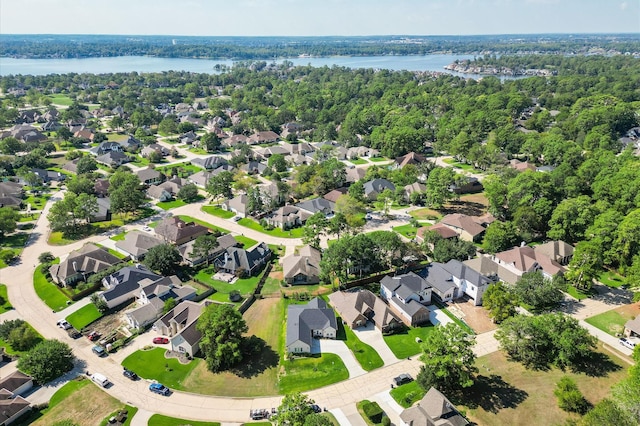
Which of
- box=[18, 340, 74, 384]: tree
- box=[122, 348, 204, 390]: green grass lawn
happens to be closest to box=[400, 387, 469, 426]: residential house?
box=[122, 348, 204, 390]: green grass lawn

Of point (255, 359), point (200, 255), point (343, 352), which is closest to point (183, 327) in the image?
point (255, 359)

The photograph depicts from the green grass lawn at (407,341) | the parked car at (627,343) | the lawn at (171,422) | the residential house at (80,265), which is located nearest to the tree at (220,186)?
the residential house at (80,265)

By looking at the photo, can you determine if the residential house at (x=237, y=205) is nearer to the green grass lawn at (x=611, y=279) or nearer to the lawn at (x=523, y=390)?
the lawn at (x=523, y=390)

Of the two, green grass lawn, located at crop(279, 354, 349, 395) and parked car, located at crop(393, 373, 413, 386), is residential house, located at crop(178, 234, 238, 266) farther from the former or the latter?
parked car, located at crop(393, 373, 413, 386)

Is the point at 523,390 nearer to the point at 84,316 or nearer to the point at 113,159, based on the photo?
the point at 84,316

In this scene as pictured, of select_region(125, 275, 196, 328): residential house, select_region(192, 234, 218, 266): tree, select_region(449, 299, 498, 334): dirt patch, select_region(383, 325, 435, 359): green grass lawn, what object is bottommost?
select_region(383, 325, 435, 359): green grass lawn

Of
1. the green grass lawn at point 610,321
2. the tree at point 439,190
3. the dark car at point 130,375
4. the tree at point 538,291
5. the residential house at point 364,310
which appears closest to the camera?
the dark car at point 130,375

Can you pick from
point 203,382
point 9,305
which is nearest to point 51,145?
point 9,305

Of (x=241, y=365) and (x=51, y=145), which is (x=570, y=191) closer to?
(x=241, y=365)
